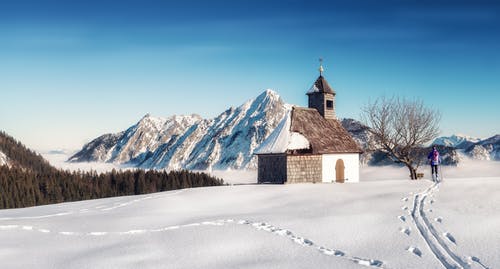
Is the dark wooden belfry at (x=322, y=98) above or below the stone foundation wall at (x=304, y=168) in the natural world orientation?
above

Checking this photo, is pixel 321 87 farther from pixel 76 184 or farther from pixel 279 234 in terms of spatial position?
pixel 76 184

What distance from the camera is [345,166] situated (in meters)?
45.5

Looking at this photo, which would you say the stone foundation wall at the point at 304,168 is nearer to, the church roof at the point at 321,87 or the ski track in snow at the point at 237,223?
the church roof at the point at 321,87

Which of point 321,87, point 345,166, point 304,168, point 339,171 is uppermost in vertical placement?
point 321,87

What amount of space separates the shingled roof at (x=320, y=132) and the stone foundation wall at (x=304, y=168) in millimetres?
936

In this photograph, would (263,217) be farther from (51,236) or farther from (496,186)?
(496,186)

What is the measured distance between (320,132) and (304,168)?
5.11 metres

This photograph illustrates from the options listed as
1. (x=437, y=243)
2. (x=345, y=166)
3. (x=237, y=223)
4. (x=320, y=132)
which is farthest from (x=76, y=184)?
(x=437, y=243)

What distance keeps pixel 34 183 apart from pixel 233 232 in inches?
4925

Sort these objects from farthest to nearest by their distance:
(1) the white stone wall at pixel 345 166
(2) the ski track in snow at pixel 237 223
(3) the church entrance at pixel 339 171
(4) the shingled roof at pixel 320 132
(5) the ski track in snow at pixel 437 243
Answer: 1. (3) the church entrance at pixel 339 171
2. (4) the shingled roof at pixel 320 132
3. (1) the white stone wall at pixel 345 166
4. (2) the ski track in snow at pixel 237 223
5. (5) the ski track in snow at pixel 437 243

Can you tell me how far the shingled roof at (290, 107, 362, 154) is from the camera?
144 ft

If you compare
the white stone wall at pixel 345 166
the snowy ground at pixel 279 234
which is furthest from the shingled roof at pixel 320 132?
the snowy ground at pixel 279 234

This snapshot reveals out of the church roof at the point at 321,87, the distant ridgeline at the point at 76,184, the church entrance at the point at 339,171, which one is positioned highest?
the church roof at the point at 321,87

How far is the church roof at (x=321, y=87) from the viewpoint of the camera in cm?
4978
